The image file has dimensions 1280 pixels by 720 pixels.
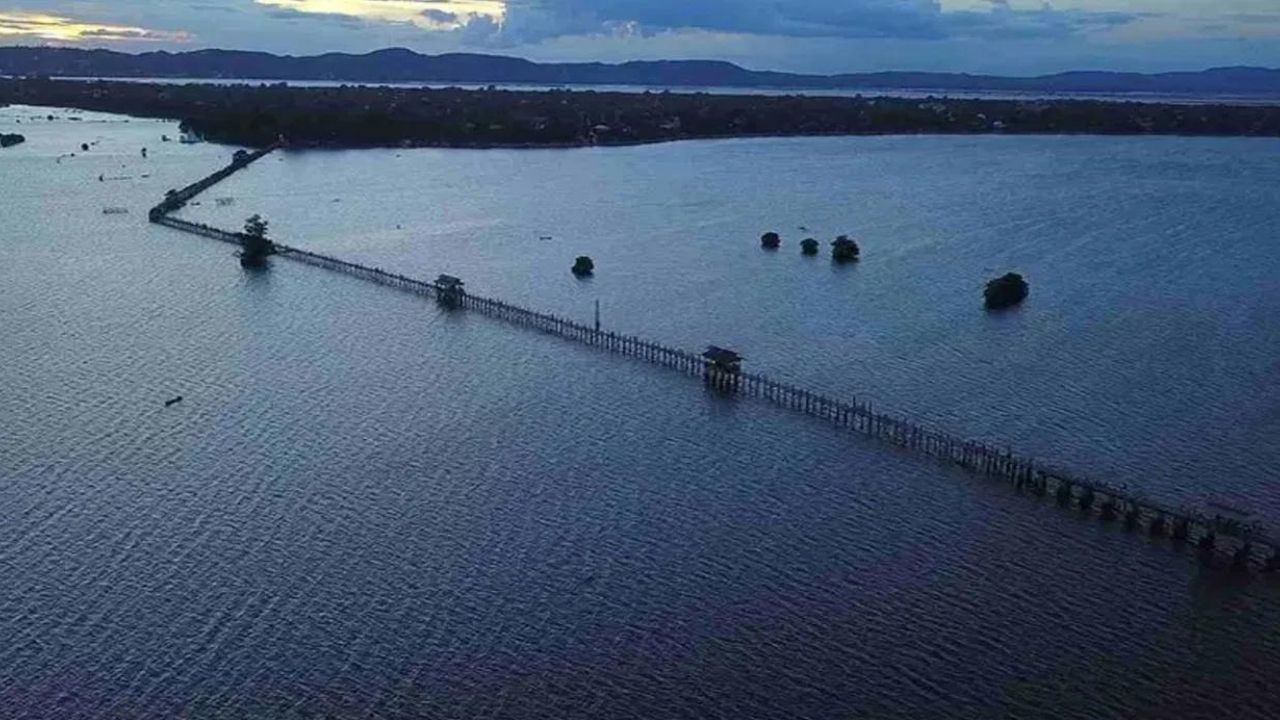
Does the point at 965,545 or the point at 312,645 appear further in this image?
the point at 965,545

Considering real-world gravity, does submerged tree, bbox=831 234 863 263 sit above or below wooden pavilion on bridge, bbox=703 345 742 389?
below

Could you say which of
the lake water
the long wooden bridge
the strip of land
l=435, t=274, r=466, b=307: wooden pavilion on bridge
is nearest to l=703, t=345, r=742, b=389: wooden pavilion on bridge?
the long wooden bridge

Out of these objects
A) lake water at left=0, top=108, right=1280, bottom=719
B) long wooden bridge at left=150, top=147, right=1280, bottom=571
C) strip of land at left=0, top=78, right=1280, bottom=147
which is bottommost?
strip of land at left=0, top=78, right=1280, bottom=147

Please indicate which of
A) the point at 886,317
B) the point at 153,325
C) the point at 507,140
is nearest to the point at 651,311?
the point at 886,317

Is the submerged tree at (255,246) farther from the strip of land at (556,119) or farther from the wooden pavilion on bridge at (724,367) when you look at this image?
the strip of land at (556,119)

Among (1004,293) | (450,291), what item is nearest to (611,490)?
(450,291)

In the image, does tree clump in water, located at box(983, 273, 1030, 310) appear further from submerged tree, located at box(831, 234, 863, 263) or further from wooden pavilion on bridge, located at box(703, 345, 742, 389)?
wooden pavilion on bridge, located at box(703, 345, 742, 389)

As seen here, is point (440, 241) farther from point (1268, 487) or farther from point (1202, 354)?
point (1268, 487)
